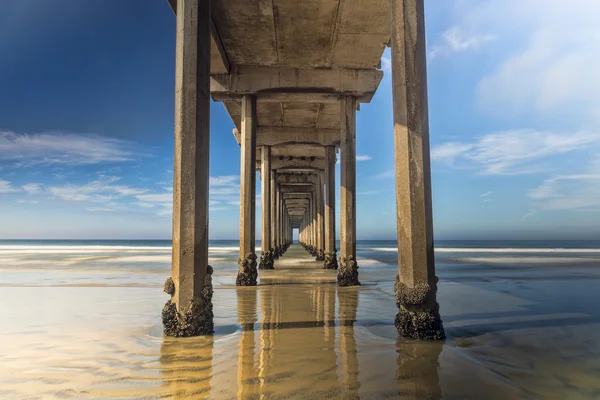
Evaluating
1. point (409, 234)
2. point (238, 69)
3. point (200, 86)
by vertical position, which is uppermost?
point (238, 69)

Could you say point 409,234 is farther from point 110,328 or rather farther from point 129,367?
point 110,328

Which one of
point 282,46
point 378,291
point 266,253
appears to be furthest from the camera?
point 266,253

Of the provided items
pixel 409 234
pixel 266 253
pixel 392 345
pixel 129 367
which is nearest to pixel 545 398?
pixel 392 345

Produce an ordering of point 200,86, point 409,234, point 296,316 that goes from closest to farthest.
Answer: point 409,234, point 200,86, point 296,316

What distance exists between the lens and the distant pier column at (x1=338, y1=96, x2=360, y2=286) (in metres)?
12.1

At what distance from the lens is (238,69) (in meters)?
13.6

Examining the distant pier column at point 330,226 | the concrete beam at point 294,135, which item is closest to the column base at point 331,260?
the distant pier column at point 330,226

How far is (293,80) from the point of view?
536 inches

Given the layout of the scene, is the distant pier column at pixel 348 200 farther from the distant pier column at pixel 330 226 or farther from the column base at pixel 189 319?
the column base at pixel 189 319

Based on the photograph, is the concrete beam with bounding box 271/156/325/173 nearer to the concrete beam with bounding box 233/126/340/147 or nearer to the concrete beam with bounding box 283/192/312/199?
the concrete beam with bounding box 233/126/340/147

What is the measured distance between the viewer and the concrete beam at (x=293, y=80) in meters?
13.5

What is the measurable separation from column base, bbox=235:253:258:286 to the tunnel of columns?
3 cm

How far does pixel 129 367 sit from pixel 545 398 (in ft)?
13.9

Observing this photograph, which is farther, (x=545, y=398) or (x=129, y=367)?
(x=129, y=367)
